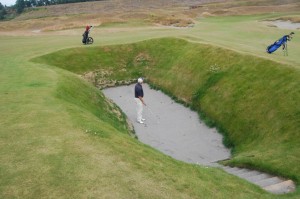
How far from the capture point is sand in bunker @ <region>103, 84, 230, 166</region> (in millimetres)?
22886

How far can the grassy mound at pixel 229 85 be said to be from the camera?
1911 centimetres

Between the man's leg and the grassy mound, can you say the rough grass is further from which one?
the man's leg

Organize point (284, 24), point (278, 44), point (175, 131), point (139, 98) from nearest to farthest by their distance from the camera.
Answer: point (175, 131) < point (139, 98) < point (278, 44) < point (284, 24)

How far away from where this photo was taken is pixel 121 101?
34000 millimetres

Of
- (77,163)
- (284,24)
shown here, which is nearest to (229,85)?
(77,163)

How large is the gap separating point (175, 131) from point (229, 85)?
225 inches

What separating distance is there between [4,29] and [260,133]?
7069cm

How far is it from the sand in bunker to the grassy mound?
820mm

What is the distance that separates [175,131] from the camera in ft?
87.8

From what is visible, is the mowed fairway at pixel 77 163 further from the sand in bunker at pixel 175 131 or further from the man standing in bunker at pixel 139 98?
the man standing in bunker at pixel 139 98

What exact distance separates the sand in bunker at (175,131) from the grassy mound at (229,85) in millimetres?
820

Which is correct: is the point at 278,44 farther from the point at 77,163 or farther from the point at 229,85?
the point at 77,163

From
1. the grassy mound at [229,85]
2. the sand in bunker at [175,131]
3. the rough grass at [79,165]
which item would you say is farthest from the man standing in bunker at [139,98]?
the rough grass at [79,165]

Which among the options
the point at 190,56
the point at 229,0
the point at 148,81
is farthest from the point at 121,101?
the point at 229,0
